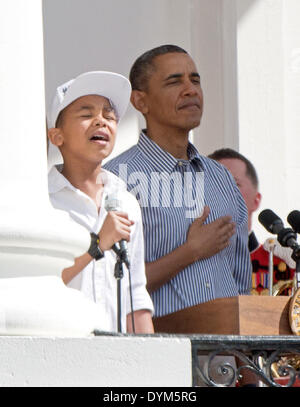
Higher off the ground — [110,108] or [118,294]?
[110,108]

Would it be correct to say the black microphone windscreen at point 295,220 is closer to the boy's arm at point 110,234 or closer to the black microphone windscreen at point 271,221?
the black microphone windscreen at point 271,221

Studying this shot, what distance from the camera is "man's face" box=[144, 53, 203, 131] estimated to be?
6.23 m

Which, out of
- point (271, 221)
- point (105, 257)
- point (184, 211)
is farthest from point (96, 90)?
point (271, 221)

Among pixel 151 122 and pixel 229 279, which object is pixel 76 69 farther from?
pixel 229 279

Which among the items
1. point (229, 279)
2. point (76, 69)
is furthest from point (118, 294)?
point (76, 69)

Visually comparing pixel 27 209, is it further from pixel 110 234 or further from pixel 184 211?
pixel 184 211

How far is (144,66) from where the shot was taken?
6.44 metres

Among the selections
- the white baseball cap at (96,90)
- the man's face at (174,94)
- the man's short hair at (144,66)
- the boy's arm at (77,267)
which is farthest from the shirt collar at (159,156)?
the boy's arm at (77,267)

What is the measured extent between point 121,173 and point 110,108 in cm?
68

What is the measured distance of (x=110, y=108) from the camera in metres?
5.36

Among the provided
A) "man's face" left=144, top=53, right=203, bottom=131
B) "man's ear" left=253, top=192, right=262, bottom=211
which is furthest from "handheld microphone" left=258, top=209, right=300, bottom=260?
"man's ear" left=253, top=192, right=262, bottom=211

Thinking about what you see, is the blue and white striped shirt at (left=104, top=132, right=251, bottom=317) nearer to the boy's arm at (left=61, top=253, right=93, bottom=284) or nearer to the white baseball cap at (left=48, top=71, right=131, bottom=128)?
the white baseball cap at (left=48, top=71, right=131, bottom=128)

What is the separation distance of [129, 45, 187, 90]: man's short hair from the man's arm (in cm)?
104

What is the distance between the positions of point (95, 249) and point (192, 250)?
1116mm
